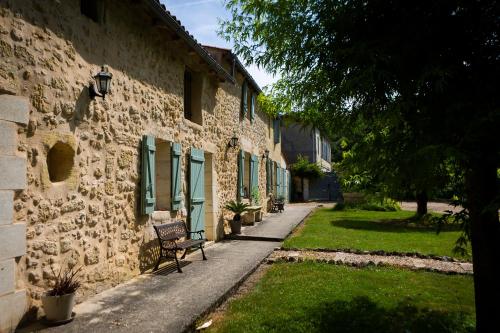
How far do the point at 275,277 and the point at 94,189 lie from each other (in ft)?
9.44

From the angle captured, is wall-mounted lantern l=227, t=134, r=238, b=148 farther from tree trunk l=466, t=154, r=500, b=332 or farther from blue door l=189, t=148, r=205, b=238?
tree trunk l=466, t=154, r=500, b=332

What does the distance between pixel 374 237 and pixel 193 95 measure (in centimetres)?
566

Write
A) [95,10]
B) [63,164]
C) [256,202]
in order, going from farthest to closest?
[256,202]
[95,10]
[63,164]

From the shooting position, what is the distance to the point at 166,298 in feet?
14.8

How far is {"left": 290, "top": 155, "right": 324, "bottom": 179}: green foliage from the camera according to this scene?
2338cm

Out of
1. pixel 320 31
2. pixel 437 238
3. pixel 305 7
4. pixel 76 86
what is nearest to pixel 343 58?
pixel 320 31

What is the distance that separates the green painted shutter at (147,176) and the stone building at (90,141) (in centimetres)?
2

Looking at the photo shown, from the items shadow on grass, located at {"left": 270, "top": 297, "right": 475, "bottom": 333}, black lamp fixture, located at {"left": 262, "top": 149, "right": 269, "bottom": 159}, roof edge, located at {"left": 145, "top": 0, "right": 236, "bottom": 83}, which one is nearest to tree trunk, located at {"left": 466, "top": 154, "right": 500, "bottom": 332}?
shadow on grass, located at {"left": 270, "top": 297, "right": 475, "bottom": 333}

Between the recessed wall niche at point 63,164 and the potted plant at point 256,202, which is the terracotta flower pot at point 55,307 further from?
the potted plant at point 256,202

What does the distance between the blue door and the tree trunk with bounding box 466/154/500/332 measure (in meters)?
5.13

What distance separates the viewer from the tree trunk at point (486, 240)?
3.26m

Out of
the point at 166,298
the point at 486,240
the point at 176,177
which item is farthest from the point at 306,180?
the point at 486,240

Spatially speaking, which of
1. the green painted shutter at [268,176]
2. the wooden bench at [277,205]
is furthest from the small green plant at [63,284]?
the wooden bench at [277,205]

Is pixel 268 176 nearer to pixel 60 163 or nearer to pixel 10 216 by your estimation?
pixel 60 163
